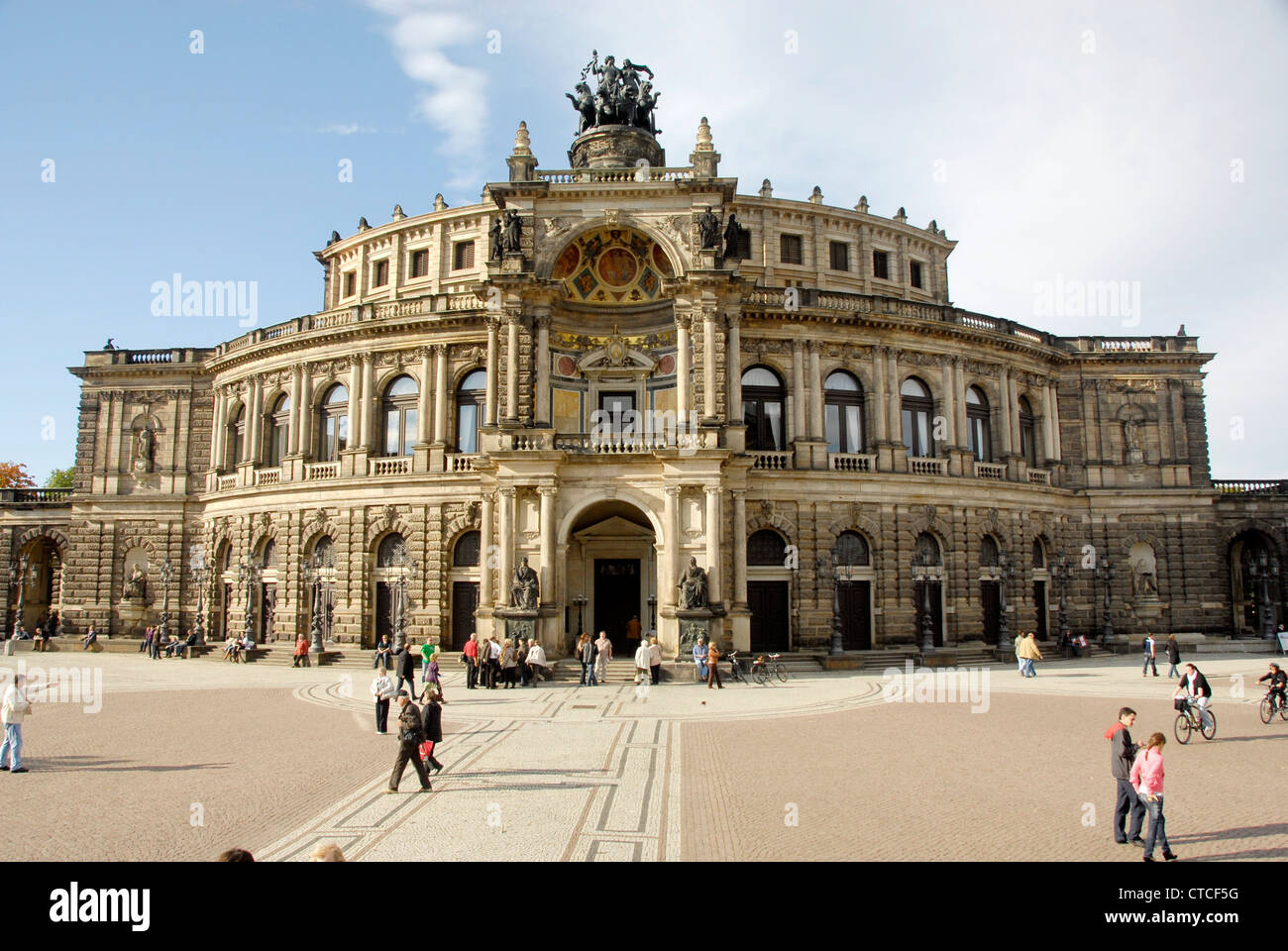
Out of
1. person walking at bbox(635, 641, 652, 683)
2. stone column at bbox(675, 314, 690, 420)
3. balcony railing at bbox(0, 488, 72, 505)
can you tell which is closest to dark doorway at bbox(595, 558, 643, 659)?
stone column at bbox(675, 314, 690, 420)

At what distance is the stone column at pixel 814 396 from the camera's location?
1485 inches

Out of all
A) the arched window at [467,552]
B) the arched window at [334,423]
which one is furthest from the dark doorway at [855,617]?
the arched window at [334,423]

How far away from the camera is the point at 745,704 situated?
24.0m

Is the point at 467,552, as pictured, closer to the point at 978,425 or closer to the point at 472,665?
the point at 472,665

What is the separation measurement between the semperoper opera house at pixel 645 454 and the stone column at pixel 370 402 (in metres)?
0.15

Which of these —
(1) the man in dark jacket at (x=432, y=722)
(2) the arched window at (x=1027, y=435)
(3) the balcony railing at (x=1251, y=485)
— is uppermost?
(2) the arched window at (x=1027, y=435)

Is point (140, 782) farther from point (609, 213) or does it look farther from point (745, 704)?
point (609, 213)

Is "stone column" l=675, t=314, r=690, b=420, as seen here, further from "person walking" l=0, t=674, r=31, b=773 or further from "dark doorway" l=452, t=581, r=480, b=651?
"person walking" l=0, t=674, r=31, b=773

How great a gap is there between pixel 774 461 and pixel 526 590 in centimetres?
1297

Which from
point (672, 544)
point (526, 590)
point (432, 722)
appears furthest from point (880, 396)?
point (432, 722)

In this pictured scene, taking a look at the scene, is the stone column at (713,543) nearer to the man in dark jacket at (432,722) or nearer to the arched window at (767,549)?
the arched window at (767,549)

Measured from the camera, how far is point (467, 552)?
1506 inches

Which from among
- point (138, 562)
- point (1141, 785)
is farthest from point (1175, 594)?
point (138, 562)

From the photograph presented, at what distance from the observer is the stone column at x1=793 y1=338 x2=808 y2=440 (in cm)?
3756
